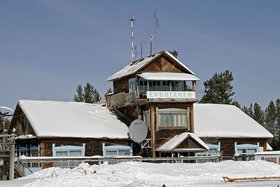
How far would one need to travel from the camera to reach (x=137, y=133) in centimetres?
4416

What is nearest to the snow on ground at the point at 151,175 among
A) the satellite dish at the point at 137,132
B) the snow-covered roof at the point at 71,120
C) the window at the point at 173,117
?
the satellite dish at the point at 137,132

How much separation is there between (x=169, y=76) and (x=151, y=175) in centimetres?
2060

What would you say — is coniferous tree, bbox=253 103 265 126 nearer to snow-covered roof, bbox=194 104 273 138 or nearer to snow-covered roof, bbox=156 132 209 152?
snow-covered roof, bbox=194 104 273 138

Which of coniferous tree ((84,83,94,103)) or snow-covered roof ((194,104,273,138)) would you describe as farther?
coniferous tree ((84,83,94,103))

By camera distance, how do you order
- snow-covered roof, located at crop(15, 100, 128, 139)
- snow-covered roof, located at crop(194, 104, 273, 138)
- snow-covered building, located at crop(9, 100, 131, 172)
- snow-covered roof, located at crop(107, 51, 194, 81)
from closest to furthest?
snow-covered building, located at crop(9, 100, 131, 172) → snow-covered roof, located at crop(15, 100, 128, 139) → snow-covered roof, located at crop(107, 51, 194, 81) → snow-covered roof, located at crop(194, 104, 273, 138)

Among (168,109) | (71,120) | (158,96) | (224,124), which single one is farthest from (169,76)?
(224,124)

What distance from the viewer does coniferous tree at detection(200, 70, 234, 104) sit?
8088 centimetres

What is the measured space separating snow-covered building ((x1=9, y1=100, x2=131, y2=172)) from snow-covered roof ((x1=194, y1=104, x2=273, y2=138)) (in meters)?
8.07

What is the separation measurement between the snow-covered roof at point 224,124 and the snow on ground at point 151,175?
16.6 meters

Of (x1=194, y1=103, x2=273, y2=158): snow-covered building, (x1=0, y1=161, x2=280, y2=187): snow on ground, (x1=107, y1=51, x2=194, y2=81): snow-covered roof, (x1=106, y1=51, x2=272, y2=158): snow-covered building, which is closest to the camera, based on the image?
(x1=0, y1=161, x2=280, y2=187): snow on ground

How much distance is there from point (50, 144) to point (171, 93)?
11.0 metres

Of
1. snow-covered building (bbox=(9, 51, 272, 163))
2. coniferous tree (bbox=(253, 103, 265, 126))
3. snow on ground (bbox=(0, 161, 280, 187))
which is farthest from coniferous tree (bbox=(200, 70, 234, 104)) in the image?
snow on ground (bbox=(0, 161, 280, 187))

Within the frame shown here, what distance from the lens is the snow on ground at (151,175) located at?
24.1 m

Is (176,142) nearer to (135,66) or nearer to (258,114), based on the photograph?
(135,66)
